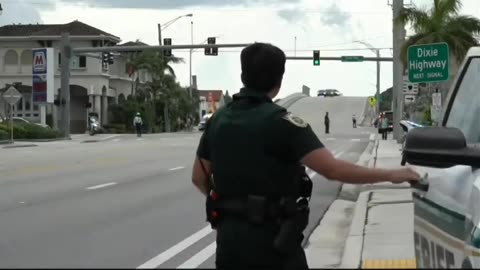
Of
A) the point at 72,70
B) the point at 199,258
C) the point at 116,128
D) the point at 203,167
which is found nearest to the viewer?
the point at 203,167

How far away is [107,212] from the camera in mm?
13445

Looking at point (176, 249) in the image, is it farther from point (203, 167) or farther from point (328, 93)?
point (328, 93)

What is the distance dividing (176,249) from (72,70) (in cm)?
7452

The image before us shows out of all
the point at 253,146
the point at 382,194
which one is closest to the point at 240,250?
the point at 253,146

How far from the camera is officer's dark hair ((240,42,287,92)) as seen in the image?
3830mm

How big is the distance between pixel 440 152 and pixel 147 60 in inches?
3106

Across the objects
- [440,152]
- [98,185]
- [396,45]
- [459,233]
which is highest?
[396,45]

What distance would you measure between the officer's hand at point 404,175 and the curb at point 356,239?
2519mm

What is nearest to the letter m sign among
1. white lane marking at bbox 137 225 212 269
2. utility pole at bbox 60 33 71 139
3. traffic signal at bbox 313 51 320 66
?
utility pole at bbox 60 33 71 139

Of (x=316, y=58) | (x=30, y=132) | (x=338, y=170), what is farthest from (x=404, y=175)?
(x=316, y=58)

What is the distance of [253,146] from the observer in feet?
12.2

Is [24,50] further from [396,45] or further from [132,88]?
[396,45]

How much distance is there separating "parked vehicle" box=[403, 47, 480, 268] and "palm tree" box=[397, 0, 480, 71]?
33688 millimetres

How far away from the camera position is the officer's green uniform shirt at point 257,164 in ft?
12.0
